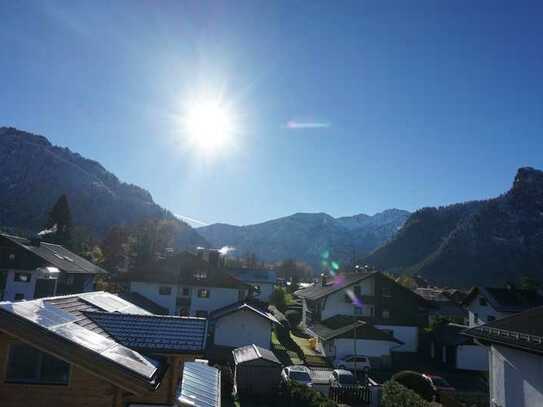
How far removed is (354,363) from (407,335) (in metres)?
12.9

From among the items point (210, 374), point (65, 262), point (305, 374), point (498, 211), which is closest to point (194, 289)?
point (65, 262)

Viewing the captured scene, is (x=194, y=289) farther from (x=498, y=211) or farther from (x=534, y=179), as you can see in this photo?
(x=534, y=179)

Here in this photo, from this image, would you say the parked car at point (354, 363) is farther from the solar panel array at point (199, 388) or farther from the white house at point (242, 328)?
the solar panel array at point (199, 388)

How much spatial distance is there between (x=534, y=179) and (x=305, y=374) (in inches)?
6406

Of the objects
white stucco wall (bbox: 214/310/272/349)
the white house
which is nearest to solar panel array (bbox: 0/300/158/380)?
the white house

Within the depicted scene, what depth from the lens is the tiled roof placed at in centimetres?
1005

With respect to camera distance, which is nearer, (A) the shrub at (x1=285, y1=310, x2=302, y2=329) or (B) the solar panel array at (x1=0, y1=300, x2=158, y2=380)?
(B) the solar panel array at (x1=0, y1=300, x2=158, y2=380)

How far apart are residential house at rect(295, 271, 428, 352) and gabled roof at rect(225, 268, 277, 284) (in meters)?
36.1

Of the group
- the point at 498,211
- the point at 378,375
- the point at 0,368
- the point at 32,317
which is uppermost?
the point at 498,211

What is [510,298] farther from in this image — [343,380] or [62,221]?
[62,221]

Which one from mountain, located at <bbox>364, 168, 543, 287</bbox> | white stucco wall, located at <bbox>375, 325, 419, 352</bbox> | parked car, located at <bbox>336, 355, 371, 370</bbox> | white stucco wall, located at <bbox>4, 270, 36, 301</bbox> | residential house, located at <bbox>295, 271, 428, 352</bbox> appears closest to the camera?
parked car, located at <bbox>336, 355, 371, 370</bbox>

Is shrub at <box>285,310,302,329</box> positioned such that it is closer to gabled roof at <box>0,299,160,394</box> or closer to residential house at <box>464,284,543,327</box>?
residential house at <box>464,284,543,327</box>

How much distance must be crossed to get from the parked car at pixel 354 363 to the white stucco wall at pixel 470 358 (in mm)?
9097

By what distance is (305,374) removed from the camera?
28.0 metres
